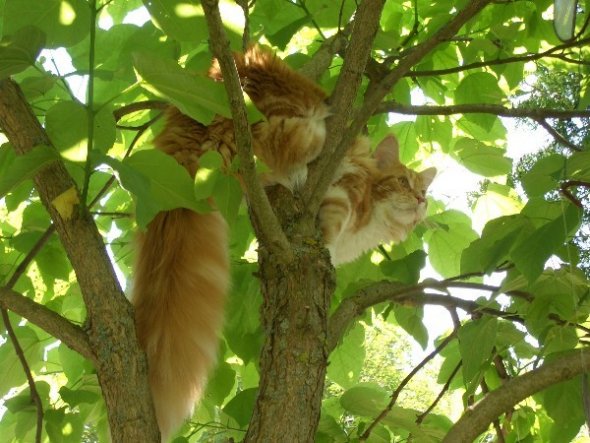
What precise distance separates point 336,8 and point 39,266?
1076 mm

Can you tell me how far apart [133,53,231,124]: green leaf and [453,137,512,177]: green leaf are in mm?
1143

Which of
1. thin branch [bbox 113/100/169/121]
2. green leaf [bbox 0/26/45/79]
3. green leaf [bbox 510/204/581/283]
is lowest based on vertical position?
green leaf [bbox 510/204/581/283]

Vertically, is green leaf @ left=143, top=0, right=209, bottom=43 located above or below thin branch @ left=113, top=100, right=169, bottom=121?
below

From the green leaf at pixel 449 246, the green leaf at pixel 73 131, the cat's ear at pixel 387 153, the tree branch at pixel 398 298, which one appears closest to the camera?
the green leaf at pixel 73 131

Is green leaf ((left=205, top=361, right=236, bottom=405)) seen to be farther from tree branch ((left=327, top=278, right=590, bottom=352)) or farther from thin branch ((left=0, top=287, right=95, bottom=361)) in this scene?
thin branch ((left=0, top=287, right=95, bottom=361))

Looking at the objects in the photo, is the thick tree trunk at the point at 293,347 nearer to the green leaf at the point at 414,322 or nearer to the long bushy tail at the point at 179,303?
the long bushy tail at the point at 179,303

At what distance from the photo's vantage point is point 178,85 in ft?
3.17

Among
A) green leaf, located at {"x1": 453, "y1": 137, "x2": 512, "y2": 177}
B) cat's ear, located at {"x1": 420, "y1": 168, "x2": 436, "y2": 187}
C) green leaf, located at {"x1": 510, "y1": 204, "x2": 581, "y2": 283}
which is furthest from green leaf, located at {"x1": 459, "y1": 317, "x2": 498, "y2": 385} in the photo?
cat's ear, located at {"x1": 420, "y1": 168, "x2": 436, "y2": 187}

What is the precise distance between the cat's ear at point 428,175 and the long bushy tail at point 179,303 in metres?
1.26

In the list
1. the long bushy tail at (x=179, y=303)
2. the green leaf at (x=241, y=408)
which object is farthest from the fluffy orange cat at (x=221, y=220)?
the green leaf at (x=241, y=408)

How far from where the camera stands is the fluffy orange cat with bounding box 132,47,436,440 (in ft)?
4.80

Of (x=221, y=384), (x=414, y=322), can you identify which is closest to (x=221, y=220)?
(x=221, y=384)

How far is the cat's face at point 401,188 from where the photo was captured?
277 cm

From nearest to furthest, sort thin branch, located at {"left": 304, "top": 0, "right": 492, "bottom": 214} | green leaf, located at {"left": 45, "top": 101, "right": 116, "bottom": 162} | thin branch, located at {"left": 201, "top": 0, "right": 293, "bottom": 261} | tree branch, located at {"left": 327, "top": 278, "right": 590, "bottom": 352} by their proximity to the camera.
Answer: thin branch, located at {"left": 201, "top": 0, "right": 293, "bottom": 261}
green leaf, located at {"left": 45, "top": 101, "right": 116, "bottom": 162}
tree branch, located at {"left": 327, "top": 278, "right": 590, "bottom": 352}
thin branch, located at {"left": 304, "top": 0, "right": 492, "bottom": 214}
